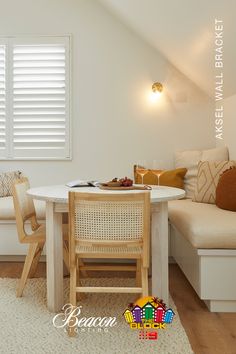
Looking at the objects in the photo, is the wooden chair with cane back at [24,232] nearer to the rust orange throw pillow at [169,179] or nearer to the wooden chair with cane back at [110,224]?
the wooden chair with cane back at [110,224]

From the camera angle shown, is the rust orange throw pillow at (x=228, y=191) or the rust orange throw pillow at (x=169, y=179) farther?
the rust orange throw pillow at (x=169, y=179)

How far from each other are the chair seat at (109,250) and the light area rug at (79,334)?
43 cm

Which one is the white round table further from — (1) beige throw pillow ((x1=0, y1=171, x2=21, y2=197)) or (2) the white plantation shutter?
(2) the white plantation shutter

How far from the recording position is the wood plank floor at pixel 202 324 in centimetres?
179

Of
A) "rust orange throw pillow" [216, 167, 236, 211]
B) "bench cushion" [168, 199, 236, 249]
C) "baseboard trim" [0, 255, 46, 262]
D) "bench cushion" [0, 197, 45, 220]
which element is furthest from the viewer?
"baseboard trim" [0, 255, 46, 262]

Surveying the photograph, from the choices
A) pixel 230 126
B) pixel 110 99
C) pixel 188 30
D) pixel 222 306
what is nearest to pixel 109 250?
pixel 222 306

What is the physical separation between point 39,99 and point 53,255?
2.25 metres

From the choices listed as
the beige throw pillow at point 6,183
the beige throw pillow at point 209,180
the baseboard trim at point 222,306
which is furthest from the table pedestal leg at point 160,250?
the beige throw pillow at point 6,183

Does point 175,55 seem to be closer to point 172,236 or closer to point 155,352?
point 172,236

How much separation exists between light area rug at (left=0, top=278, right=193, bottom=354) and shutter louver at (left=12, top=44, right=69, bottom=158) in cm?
191

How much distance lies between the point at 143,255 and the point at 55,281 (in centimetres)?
66

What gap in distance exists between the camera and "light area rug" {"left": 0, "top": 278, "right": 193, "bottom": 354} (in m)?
1.76

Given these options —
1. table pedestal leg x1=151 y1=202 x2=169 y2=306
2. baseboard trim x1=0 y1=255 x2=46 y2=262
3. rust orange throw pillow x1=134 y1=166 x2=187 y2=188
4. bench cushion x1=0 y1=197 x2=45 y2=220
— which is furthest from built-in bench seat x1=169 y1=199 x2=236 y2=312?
baseboard trim x1=0 y1=255 x2=46 y2=262

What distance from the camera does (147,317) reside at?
1879 millimetres
